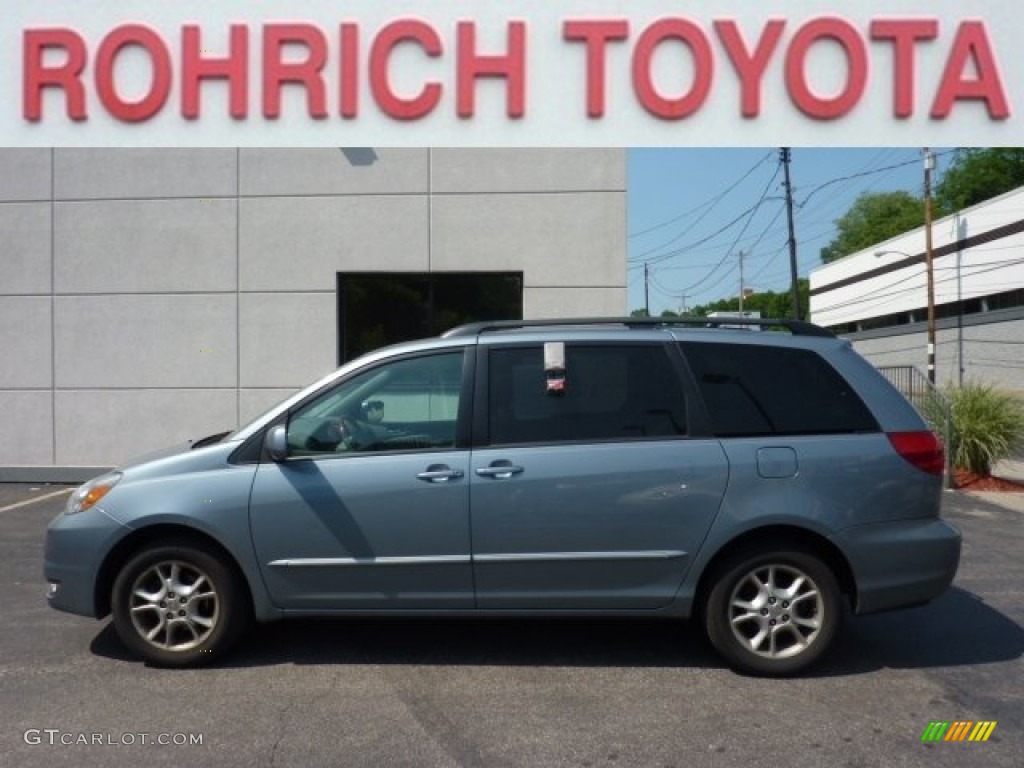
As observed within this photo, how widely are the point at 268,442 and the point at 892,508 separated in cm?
330

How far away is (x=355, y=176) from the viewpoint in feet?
35.1

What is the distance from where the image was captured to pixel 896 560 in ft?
14.3

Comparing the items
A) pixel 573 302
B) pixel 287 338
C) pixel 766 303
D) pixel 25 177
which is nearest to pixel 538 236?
pixel 573 302

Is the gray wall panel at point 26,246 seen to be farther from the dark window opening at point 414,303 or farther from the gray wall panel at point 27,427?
the dark window opening at point 414,303

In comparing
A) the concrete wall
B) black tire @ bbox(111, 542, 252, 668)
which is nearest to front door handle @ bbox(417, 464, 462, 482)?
black tire @ bbox(111, 542, 252, 668)

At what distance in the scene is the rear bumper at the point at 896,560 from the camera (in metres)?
4.33

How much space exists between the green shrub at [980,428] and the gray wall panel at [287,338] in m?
8.60

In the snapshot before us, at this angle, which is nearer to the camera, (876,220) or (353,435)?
(353,435)

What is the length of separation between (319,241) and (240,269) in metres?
1.10

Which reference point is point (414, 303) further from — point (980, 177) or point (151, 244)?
point (980, 177)

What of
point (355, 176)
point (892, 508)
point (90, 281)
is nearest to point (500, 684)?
point (892, 508)

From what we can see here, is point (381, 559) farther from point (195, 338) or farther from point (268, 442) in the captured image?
point (195, 338)

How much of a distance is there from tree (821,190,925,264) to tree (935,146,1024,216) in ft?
41.8

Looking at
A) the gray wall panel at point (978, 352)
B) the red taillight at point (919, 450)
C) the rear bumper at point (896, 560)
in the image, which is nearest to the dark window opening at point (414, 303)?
the red taillight at point (919, 450)
